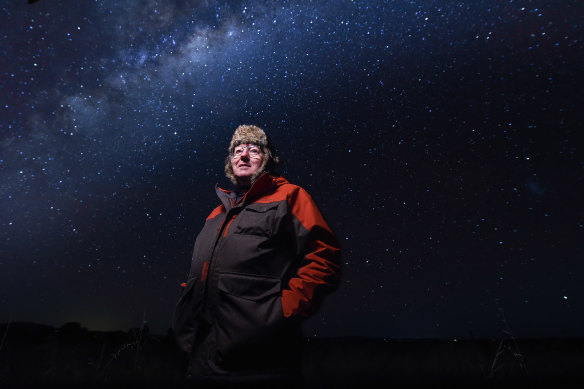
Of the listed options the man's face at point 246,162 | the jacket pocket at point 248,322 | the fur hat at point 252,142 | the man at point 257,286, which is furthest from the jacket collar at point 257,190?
the jacket pocket at point 248,322

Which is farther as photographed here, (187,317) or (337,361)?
(337,361)

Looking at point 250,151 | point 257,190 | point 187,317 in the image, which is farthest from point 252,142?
point 187,317

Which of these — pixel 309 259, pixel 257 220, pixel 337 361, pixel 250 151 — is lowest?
pixel 337 361

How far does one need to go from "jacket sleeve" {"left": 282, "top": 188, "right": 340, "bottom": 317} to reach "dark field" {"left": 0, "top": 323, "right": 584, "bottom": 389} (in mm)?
3539

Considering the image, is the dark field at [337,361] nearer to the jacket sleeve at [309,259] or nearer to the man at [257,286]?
the man at [257,286]

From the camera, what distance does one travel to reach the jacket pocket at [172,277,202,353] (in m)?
1.60

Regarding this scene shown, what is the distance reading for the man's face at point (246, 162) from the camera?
2.37 metres

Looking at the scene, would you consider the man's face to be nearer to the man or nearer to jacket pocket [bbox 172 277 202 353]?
the man

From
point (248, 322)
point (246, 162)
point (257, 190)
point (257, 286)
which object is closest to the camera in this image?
point (248, 322)

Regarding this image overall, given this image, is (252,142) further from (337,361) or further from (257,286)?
(337,361)

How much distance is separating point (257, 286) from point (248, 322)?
0.18 metres

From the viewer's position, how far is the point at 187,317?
5.42 ft

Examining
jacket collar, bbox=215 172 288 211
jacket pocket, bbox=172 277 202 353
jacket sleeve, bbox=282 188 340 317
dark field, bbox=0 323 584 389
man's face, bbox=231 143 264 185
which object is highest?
man's face, bbox=231 143 264 185

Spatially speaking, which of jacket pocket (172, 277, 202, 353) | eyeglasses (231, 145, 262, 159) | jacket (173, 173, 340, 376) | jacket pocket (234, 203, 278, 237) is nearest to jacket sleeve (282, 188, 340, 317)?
jacket (173, 173, 340, 376)
